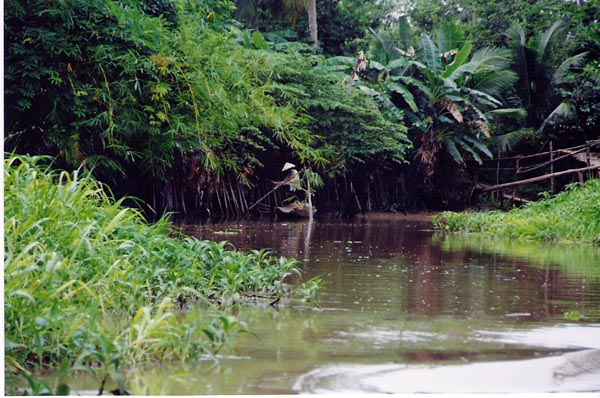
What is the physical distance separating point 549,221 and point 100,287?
7684mm

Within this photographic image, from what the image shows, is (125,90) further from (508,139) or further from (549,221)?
(508,139)

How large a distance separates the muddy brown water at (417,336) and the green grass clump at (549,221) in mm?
3048

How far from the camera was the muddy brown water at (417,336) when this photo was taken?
8.63 feet

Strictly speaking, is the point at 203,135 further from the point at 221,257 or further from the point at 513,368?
the point at 513,368

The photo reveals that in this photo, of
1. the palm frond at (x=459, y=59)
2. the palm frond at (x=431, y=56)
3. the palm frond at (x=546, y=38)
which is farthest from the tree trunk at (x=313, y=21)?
the palm frond at (x=431, y=56)

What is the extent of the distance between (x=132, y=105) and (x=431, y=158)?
377 inches

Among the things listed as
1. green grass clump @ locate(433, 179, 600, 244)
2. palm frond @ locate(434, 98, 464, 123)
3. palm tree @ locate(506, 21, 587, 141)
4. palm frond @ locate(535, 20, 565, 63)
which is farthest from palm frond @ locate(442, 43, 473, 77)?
green grass clump @ locate(433, 179, 600, 244)

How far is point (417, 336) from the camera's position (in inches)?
130

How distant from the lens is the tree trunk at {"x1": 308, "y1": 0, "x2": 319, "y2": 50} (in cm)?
727

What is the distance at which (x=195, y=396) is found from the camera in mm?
2451

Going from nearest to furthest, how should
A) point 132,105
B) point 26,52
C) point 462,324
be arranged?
1. point 462,324
2. point 26,52
3. point 132,105

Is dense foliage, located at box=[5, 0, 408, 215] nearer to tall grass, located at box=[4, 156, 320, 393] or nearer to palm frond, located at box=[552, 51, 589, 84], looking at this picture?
tall grass, located at box=[4, 156, 320, 393]

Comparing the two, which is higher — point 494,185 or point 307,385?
point 494,185

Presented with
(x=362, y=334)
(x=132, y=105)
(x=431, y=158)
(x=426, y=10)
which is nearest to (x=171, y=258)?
(x=362, y=334)
